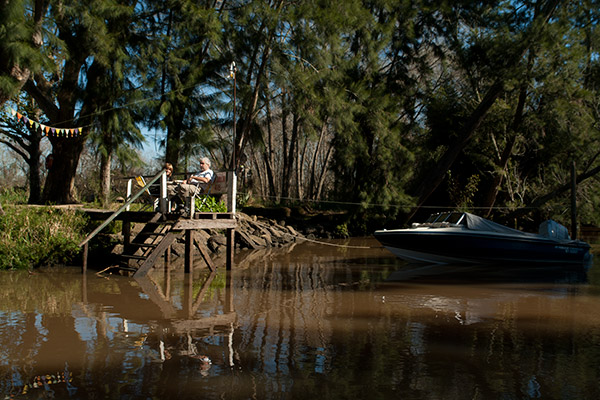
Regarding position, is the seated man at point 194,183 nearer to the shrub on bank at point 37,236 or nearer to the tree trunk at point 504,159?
the shrub on bank at point 37,236

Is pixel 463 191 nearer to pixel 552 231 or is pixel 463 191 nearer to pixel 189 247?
pixel 552 231

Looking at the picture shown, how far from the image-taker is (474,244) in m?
15.7

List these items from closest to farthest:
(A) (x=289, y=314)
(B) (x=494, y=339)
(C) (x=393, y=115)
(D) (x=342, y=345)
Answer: (D) (x=342, y=345) < (B) (x=494, y=339) < (A) (x=289, y=314) < (C) (x=393, y=115)

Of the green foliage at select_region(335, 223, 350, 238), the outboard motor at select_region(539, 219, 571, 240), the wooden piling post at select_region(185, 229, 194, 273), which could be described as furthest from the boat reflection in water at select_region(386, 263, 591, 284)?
the green foliage at select_region(335, 223, 350, 238)

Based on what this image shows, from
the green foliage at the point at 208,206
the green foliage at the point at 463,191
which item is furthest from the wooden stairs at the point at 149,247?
the green foliage at the point at 463,191

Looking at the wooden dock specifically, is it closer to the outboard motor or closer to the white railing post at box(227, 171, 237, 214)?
the white railing post at box(227, 171, 237, 214)

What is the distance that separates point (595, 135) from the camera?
2473cm

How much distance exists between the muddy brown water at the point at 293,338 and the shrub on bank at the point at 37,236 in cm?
78

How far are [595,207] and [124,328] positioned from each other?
25297 millimetres

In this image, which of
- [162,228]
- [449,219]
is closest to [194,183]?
[162,228]

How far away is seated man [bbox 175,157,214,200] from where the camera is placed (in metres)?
12.6

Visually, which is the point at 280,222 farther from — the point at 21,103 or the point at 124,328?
the point at 124,328

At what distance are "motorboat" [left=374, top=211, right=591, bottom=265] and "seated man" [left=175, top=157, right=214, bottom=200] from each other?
568 cm

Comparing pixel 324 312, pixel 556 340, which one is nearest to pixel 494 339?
pixel 556 340
